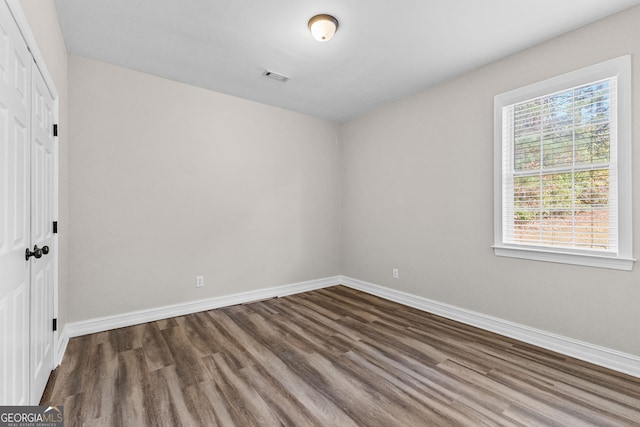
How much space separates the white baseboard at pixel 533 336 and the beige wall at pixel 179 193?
1.73m

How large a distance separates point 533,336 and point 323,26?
333 centimetres

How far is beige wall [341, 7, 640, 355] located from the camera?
233 cm

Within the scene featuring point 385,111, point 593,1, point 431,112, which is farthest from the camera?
point 385,111

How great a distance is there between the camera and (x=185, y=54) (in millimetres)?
2869

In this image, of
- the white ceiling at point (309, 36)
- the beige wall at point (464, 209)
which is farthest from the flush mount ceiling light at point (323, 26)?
the beige wall at point (464, 209)

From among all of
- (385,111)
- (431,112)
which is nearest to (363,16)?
(431,112)

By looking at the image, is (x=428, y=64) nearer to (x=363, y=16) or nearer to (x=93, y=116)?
(x=363, y=16)

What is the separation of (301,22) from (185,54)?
1.26 metres

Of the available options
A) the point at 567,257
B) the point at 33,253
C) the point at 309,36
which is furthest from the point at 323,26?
the point at 567,257

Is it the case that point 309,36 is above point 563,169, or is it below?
above

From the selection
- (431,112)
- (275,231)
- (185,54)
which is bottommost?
(275,231)

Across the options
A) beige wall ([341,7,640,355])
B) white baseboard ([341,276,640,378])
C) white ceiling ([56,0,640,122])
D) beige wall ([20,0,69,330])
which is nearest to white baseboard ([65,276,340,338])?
beige wall ([20,0,69,330])

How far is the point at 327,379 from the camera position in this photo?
2158 millimetres

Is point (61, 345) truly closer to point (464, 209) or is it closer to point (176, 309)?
point (176, 309)
